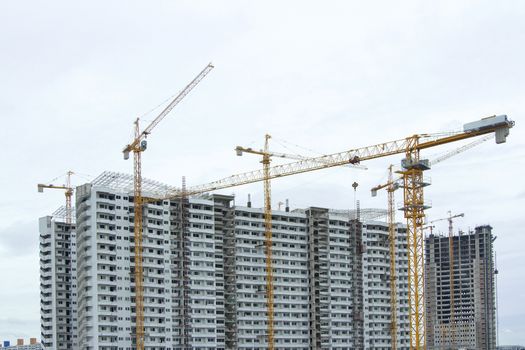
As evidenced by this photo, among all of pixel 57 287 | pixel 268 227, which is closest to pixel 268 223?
pixel 268 227

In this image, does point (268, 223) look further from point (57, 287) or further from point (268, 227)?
point (57, 287)

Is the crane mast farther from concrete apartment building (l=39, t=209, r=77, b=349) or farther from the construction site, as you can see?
concrete apartment building (l=39, t=209, r=77, b=349)

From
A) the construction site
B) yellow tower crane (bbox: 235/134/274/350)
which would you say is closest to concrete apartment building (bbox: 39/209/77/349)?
the construction site

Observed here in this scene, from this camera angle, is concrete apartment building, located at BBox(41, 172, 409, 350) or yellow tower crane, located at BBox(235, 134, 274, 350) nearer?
concrete apartment building, located at BBox(41, 172, 409, 350)

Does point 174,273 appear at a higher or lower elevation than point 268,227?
lower

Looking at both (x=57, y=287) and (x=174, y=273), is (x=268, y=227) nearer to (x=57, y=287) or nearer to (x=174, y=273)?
(x=174, y=273)

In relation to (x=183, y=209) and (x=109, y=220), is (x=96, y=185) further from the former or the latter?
(x=183, y=209)

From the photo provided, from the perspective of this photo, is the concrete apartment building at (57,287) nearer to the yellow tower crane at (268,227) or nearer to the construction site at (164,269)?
the construction site at (164,269)

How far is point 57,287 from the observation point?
193 metres

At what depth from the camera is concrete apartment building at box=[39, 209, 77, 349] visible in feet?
624

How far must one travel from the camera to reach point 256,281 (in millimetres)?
195375

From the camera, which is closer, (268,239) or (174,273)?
(174,273)

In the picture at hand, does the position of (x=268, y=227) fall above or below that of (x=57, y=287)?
above

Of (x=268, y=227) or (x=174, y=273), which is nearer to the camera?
(x=174, y=273)
